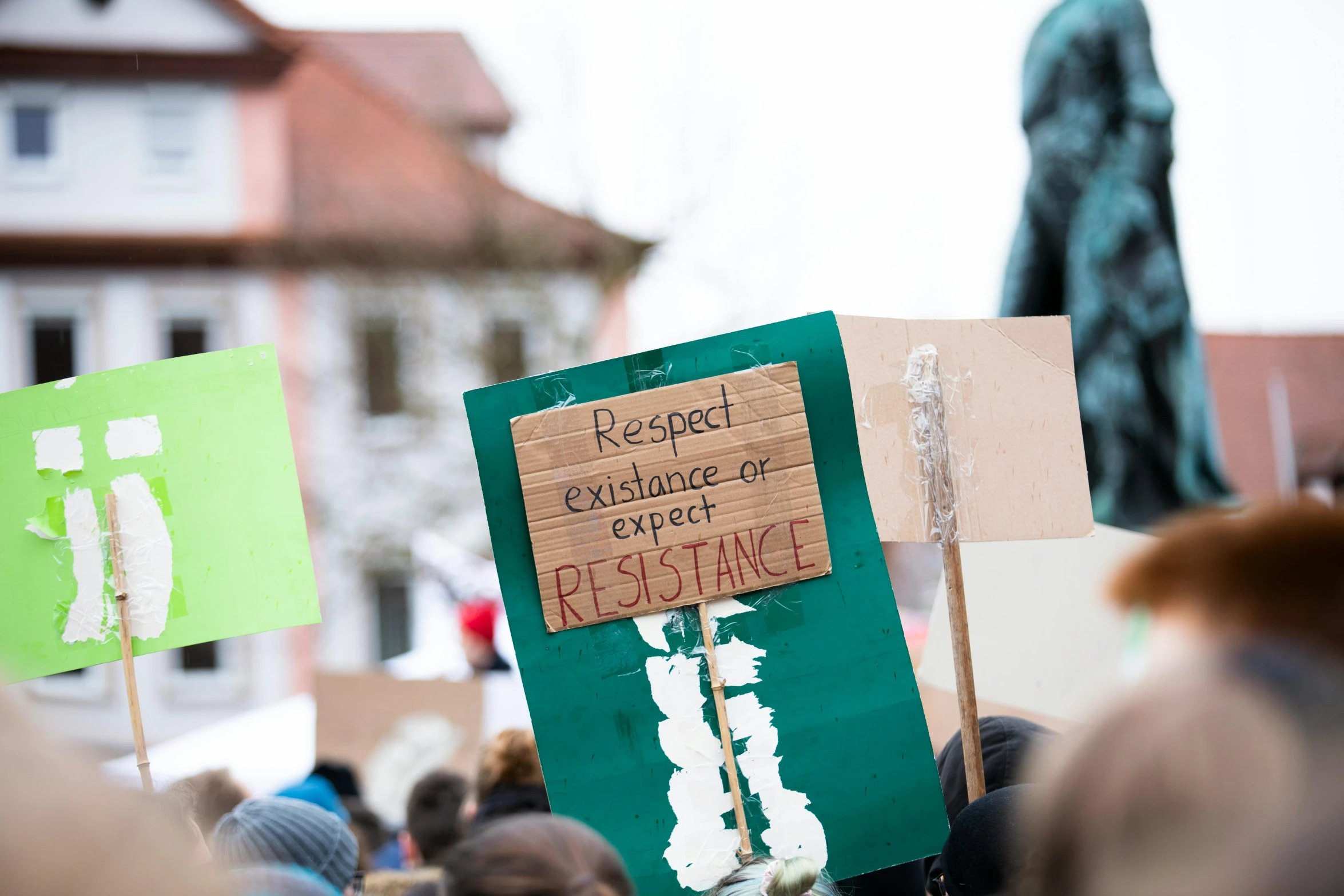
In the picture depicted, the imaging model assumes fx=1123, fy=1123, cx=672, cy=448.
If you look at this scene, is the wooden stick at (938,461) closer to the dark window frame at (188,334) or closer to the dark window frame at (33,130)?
the dark window frame at (188,334)

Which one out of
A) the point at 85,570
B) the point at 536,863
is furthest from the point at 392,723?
the point at 536,863

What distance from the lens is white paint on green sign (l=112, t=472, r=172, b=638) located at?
6.82 feet

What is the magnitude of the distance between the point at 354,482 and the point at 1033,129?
37.5 ft

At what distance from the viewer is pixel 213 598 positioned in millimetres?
2086

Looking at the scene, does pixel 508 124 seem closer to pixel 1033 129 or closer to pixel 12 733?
pixel 1033 129

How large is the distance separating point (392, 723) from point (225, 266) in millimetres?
13726

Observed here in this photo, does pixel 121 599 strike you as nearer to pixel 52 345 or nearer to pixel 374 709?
pixel 374 709

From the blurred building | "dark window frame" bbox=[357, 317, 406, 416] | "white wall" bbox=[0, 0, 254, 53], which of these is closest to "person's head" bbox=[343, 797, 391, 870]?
the blurred building

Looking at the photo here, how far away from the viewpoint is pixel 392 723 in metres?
5.45

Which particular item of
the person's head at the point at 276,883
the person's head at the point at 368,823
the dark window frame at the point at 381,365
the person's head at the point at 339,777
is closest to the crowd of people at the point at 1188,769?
the person's head at the point at 276,883

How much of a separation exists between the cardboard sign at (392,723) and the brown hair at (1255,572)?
4.85 meters

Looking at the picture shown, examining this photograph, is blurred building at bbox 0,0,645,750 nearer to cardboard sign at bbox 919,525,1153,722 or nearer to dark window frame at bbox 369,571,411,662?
dark window frame at bbox 369,571,411,662

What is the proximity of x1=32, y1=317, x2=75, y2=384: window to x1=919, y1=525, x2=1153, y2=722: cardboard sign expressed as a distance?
17.3m

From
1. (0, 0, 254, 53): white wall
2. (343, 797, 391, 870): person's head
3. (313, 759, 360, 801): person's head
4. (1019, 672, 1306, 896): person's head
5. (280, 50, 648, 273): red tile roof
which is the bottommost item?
(343, 797, 391, 870): person's head
